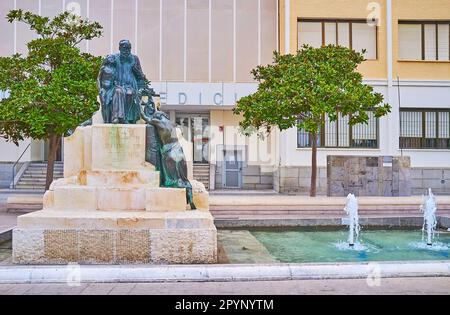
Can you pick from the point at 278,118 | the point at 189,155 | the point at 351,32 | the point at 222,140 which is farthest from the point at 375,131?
the point at 189,155

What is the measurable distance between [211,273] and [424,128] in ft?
67.4

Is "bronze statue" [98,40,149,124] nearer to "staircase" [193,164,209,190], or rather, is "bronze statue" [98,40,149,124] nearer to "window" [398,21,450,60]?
"staircase" [193,164,209,190]

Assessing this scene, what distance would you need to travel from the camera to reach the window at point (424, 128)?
2409cm

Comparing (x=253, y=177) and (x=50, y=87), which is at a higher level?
(x=50, y=87)

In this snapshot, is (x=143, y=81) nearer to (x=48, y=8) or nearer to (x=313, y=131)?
(x=313, y=131)

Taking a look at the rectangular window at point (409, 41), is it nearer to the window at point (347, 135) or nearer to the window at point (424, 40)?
the window at point (424, 40)

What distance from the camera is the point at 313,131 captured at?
54.6 ft

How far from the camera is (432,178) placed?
23734 mm

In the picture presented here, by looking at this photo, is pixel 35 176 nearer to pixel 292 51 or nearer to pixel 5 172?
pixel 5 172

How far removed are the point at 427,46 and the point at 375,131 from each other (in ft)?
16.2

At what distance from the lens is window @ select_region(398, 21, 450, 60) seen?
24.5 metres

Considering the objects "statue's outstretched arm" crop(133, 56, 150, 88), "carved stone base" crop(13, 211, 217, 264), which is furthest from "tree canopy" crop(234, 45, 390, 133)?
"carved stone base" crop(13, 211, 217, 264)

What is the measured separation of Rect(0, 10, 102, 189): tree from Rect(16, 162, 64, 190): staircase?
24.9 ft

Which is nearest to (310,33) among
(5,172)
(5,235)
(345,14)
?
(345,14)
